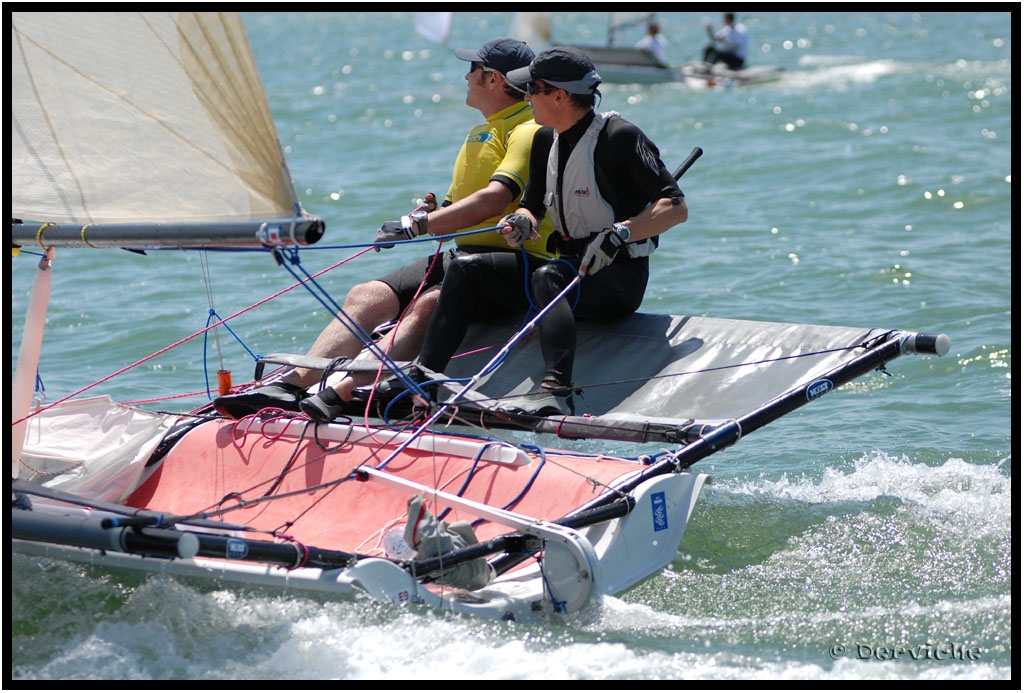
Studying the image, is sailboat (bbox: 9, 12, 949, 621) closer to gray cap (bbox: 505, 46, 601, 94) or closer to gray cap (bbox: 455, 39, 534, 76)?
gray cap (bbox: 505, 46, 601, 94)

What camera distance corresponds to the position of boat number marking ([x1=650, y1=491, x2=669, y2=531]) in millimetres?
4078

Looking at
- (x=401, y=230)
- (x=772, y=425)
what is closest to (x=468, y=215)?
(x=401, y=230)

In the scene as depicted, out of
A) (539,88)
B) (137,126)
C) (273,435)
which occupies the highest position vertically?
(539,88)

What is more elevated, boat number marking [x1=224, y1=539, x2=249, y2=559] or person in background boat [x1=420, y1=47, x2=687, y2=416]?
person in background boat [x1=420, y1=47, x2=687, y2=416]

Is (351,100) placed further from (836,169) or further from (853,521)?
(853,521)

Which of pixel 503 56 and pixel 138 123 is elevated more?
pixel 503 56

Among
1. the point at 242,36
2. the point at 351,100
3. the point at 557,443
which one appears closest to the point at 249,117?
the point at 242,36

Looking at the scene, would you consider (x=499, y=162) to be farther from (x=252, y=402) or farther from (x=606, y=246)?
(x=252, y=402)

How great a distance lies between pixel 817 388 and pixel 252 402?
6.92 feet

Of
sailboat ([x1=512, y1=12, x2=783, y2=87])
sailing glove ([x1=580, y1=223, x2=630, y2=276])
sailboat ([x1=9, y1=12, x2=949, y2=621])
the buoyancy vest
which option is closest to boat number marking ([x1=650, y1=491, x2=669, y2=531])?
sailboat ([x1=9, y1=12, x2=949, y2=621])

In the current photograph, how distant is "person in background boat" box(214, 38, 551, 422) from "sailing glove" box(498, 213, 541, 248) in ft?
0.53

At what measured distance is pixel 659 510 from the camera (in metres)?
4.10

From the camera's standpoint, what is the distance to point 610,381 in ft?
16.1

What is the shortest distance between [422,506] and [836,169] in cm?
1042
